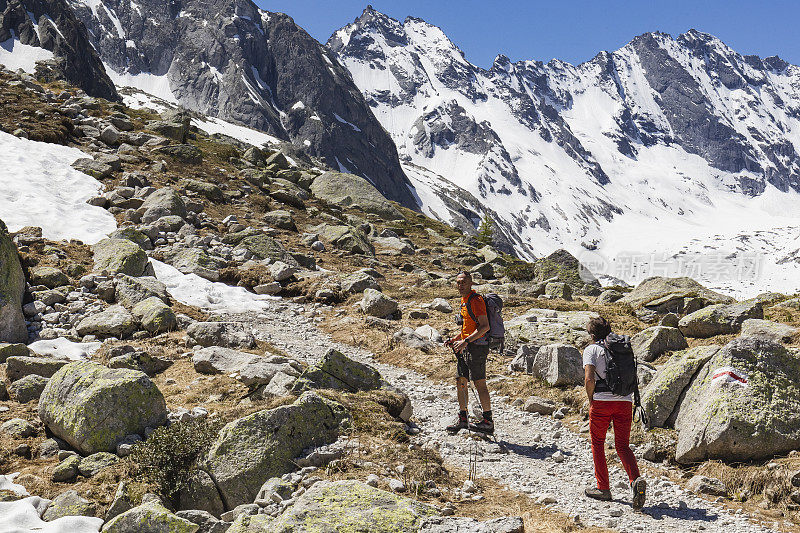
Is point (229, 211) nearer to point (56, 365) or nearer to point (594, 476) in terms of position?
point (56, 365)

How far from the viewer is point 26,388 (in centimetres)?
937

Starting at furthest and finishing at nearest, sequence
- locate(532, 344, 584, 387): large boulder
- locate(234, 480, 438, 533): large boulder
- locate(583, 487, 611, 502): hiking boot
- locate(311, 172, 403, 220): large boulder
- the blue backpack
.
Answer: locate(311, 172, 403, 220): large boulder → locate(532, 344, 584, 387): large boulder → the blue backpack → locate(583, 487, 611, 502): hiking boot → locate(234, 480, 438, 533): large boulder

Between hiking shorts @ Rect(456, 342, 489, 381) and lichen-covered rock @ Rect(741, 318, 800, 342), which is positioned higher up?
lichen-covered rock @ Rect(741, 318, 800, 342)

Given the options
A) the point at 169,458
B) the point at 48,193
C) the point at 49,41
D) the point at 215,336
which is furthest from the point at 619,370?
the point at 49,41

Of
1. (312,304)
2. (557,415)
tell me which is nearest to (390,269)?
(312,304)

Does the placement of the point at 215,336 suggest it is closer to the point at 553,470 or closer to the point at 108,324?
the point at 108,324

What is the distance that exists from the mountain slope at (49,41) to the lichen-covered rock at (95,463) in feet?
386

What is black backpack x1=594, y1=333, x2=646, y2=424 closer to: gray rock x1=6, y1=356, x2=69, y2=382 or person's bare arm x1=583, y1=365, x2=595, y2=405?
person's bare arm x1=583, y1=365, x2=595, y2=405

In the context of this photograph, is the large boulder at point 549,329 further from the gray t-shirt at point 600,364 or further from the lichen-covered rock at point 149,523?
the lichen-covered rock at point 149,523

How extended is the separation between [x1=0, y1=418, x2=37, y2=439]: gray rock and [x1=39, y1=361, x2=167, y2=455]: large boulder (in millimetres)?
211

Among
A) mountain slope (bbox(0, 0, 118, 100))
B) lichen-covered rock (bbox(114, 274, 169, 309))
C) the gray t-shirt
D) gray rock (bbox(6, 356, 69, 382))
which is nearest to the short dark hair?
the gray t-shirt

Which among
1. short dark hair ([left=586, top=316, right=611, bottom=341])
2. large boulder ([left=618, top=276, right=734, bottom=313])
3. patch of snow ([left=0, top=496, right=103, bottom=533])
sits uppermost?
large boulder ([left=618, top=276, right=734, bottom=313])

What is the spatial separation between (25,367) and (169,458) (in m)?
5.02

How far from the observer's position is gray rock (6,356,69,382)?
10.0 meters
